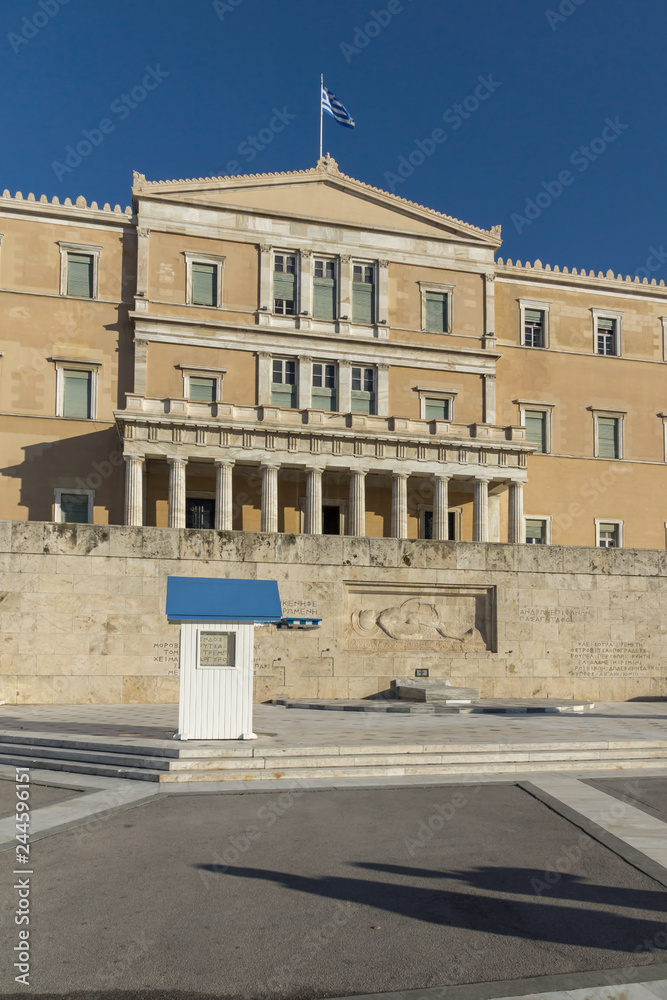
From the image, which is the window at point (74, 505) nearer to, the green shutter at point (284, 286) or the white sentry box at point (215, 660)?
the green shutter at point (284, 286)

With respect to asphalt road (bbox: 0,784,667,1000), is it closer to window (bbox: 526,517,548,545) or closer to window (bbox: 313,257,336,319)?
window (bbox: 313,257,336,319)

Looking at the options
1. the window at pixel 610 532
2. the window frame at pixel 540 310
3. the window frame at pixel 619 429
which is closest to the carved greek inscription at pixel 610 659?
the window at pixel 610 532

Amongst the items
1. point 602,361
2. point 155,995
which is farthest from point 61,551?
point 602,361

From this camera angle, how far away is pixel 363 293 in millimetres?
41625

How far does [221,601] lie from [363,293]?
30.1 metres

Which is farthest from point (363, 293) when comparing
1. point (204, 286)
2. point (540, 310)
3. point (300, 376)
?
point (540, 310)

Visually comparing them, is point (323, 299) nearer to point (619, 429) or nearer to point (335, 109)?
point (335, 109)

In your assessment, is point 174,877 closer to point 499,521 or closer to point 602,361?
point 499,521

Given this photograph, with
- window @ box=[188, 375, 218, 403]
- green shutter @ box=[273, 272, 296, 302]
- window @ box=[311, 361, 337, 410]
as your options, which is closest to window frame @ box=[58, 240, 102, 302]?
window @ box=[188, 375, 218, 403]

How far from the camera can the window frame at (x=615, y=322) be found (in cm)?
4594

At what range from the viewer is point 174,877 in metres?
7.72

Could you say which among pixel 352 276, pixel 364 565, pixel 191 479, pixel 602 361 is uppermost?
pixel 352 276

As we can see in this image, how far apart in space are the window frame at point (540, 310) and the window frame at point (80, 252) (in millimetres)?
22191

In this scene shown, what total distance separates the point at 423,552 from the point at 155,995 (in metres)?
18.5
